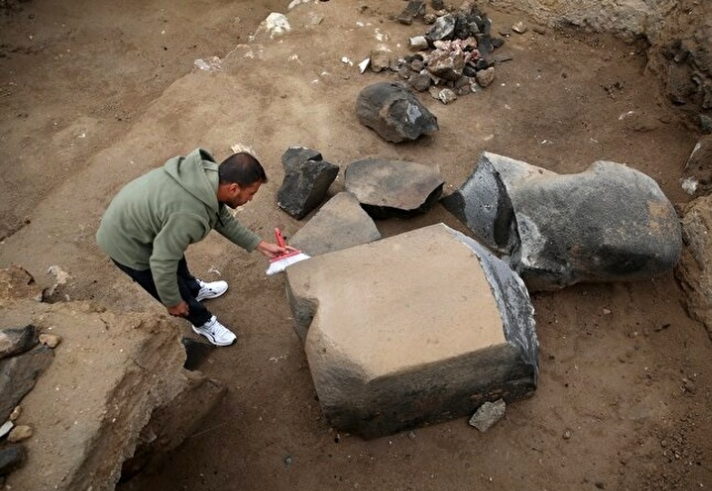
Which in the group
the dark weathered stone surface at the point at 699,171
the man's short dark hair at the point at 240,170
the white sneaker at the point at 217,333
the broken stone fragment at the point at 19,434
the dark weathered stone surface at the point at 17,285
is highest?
the man's short dark hair at the point at 240,170

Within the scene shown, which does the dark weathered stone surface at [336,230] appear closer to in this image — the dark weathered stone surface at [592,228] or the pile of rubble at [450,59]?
the dark weathered stone surface at [592,228]

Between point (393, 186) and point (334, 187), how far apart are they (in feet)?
1.72

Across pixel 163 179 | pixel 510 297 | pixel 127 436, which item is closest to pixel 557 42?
pixel 510 297

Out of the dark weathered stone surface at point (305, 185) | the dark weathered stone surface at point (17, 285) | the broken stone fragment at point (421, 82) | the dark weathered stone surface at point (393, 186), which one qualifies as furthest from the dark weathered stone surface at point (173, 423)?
the broken stone fragment at point (421, 82)

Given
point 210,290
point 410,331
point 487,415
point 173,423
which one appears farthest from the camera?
point 210,290

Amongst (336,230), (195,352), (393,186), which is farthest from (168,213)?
(393,186)

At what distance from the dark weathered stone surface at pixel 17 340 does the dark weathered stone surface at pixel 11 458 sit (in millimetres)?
428

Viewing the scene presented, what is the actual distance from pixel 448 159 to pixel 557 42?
81.6 inches

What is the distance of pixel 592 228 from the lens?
10.0 ft

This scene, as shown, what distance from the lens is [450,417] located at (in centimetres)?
289

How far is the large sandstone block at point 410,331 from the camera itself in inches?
96.1

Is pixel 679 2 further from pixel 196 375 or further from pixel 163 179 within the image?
pixel 196 375

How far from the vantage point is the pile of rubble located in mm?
4883

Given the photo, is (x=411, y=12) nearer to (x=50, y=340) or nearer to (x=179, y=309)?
(x=179, y=309)
